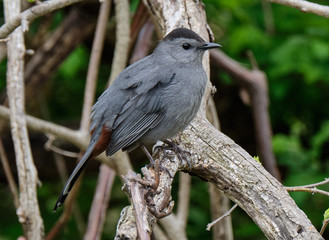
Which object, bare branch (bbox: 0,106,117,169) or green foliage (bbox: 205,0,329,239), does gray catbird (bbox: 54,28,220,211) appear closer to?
bare branch (bbox: 0,106,117,169)

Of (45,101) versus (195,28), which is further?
(45,101)

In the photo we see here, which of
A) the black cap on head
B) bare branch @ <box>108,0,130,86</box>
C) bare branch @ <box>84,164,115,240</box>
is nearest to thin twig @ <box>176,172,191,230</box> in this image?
bare branch @ <box>84,164,115,240</box>

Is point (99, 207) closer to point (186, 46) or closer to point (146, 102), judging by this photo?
point (146, 102)

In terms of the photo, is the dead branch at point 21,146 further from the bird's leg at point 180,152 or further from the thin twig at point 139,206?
the thin twig at point 139,206

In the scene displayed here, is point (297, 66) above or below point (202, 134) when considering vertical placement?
above

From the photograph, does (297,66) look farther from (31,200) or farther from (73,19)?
(31,200)

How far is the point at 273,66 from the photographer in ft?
16.9

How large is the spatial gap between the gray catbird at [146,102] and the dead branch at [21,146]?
460 mm

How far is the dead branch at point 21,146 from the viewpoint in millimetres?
3424

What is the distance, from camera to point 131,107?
11.0 ft

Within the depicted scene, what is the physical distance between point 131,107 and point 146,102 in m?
0.10

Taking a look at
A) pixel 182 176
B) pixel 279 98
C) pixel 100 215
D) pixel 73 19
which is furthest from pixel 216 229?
pixel 73 19

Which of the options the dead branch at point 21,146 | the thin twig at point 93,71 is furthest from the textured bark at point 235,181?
the thin twig at point 93,71

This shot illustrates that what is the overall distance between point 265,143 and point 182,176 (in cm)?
77
